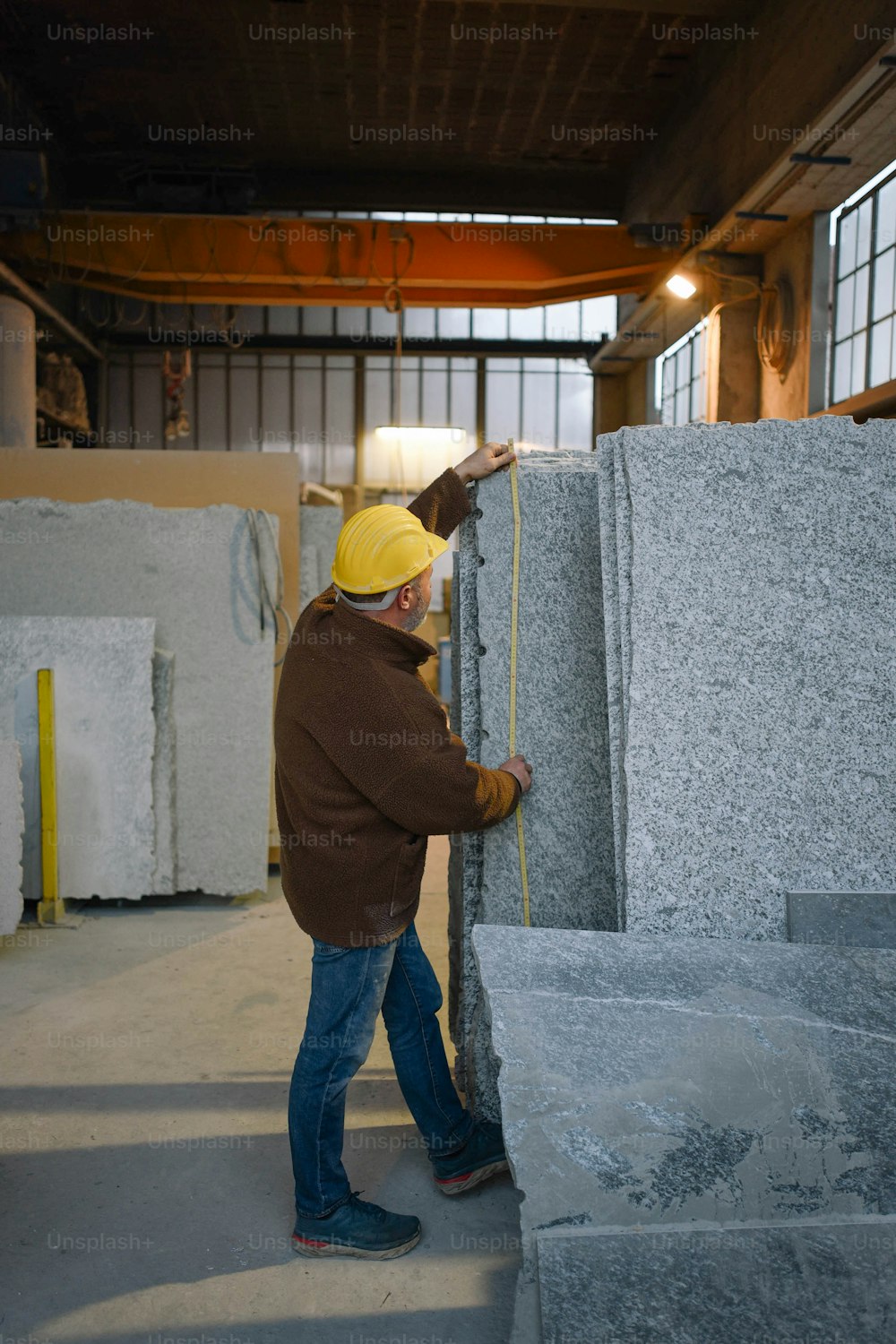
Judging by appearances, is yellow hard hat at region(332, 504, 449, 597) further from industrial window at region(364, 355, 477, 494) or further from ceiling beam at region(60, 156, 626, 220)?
industrial window at region(364, 355, 477, 494)

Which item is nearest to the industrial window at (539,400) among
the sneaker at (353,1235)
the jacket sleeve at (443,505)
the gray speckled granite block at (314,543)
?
the gray speckled granite block at (314,543)

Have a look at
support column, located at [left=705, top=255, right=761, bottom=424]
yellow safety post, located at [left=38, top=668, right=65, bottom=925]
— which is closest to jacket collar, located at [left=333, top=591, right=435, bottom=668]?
yellow safety post, located at [left=38, top=668, right=65, bottom=925]

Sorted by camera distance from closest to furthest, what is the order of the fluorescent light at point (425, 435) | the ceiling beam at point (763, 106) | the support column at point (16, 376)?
the ceiling beam at point (763, 106)
the support column at point (16, 376)
the fluorescent light at point (425, 435)

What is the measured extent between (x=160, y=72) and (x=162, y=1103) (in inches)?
315

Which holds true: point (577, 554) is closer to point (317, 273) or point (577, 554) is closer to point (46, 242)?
point (317, 273)

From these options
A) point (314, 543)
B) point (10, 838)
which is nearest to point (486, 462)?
point (10, 838)

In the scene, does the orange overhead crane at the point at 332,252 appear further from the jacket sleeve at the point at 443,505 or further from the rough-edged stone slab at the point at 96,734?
the jacket sleeve at the point at 443,505

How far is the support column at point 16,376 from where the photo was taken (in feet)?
25.8

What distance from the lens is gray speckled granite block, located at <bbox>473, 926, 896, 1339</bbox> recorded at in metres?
1.74

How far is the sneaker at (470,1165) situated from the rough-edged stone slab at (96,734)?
2.53 m

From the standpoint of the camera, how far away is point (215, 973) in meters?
3.93

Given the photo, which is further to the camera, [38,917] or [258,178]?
[258,178]

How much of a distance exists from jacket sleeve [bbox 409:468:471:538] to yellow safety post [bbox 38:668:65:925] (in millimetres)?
2731

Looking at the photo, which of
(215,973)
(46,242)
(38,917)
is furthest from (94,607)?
(46,242)
